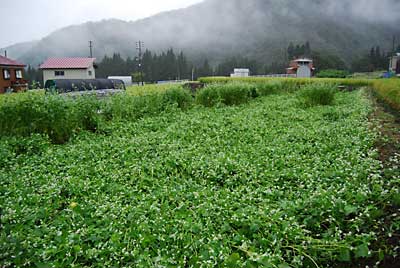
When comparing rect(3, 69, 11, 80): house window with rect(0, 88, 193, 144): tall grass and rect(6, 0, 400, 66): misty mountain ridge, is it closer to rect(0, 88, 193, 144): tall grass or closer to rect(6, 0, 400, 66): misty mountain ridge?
rect(0, 88, 193, 144): tall grass

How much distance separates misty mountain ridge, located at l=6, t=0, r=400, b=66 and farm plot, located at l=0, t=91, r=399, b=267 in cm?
4961

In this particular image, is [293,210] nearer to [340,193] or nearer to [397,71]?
[340,193]

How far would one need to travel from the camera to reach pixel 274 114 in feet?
21.6

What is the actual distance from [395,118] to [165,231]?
19.5ft

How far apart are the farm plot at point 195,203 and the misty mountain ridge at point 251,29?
49606 millimetres

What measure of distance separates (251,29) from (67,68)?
69.0 meters

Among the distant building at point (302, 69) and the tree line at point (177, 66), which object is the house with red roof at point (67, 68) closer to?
the tree line at point (177, 66)

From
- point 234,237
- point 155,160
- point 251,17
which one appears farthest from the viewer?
point 251,17

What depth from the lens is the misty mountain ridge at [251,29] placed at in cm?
6179

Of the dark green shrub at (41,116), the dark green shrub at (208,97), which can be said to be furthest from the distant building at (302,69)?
the dark green shrub at (41,116)

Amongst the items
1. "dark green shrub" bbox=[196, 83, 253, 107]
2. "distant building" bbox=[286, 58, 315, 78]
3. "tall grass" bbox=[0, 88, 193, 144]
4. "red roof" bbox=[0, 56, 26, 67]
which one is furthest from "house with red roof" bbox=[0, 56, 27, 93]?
"distant building" bbox=[286, 58, 315, 78]

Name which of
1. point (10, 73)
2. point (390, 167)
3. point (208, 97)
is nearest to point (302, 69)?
point (208, 97)

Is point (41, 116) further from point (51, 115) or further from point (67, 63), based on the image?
point (67, 63)

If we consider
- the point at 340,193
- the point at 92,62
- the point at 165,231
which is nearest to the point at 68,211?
the point at 165,231
